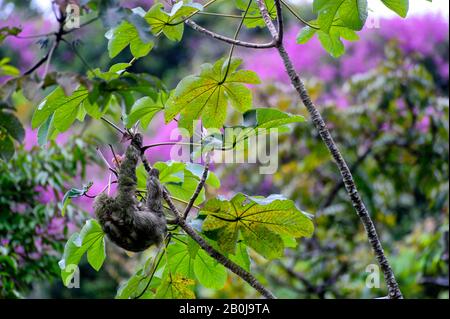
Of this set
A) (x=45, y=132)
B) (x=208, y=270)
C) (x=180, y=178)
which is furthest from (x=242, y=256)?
(x=45, y=132)

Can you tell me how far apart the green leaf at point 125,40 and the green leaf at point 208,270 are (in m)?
0.54

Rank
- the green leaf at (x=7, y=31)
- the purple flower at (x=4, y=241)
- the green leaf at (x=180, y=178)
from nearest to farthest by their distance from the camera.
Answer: the green leaf at (x=7, y=31)
the green leaf at (x=180, y=178)
the purple flower at (x=4, y=241)

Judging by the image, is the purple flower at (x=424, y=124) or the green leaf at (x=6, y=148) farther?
the purple flower at (x=424, y=124)

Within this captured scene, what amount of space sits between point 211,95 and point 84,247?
1.56ft

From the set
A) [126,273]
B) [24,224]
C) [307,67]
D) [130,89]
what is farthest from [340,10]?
[307,67]

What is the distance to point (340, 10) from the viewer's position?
3.93 ft

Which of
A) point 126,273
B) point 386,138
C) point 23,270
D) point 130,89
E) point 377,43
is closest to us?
point 130,89

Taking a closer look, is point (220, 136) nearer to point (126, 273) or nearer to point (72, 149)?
point (72, 149)

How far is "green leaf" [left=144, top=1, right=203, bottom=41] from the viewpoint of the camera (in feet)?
3.66

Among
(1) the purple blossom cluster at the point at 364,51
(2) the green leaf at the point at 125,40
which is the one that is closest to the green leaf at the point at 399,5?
(2) the green leaf at the point at 125,40

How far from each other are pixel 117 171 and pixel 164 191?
12 cm

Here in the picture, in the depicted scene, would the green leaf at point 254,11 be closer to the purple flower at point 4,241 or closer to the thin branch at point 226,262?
the thin branch at point 226,262

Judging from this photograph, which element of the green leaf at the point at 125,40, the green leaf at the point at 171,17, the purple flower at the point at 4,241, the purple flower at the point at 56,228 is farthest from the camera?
the purple flower at the point at 56,228

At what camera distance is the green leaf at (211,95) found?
1.28 m
